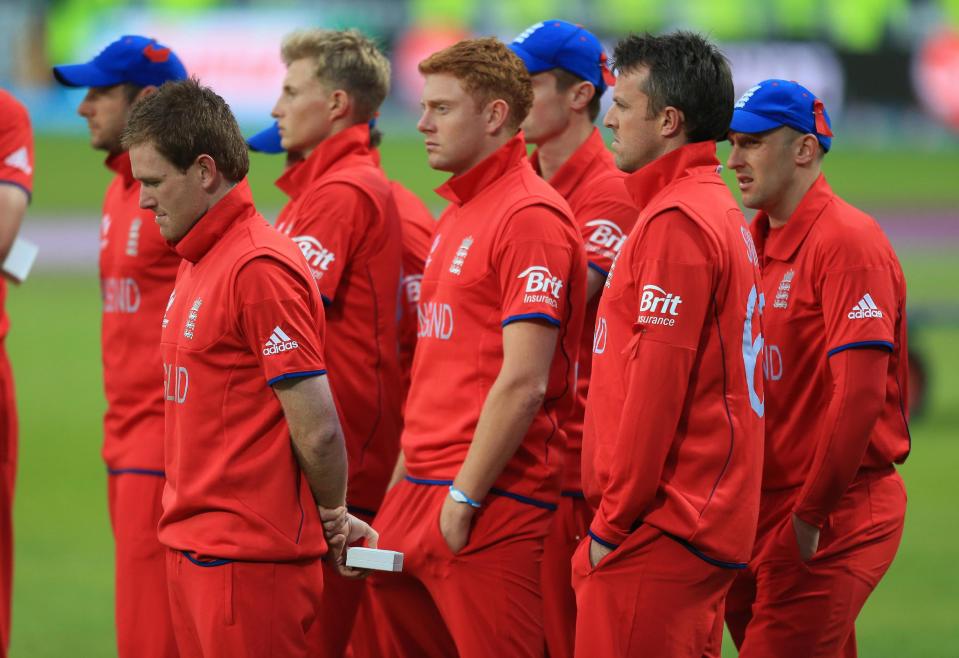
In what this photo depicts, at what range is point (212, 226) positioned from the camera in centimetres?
440

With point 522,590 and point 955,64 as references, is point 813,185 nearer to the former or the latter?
point 522,590

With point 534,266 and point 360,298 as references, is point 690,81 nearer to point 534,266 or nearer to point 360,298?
point 534,266

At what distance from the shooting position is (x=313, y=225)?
5.62 m

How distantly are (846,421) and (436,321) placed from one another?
145 centimetres

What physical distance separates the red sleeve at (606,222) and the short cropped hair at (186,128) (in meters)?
1.52

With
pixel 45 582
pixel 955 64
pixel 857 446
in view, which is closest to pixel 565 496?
pixel 857 446

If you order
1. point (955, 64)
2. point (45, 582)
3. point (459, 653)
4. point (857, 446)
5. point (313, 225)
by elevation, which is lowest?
point (45, 582)

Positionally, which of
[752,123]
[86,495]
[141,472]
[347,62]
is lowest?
[86,495]

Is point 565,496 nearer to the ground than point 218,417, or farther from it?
nearer to the ground

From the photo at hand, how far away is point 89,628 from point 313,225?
3691 millimetres

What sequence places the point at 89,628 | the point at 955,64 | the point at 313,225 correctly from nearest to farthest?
the point at 313,225 → the point at 89,628 → the point at 955,64

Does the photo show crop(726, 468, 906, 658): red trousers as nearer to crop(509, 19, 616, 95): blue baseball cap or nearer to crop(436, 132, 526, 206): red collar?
crop(436, 132, 526, 206): red collar

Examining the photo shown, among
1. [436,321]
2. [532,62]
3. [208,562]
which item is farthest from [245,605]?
[532,62]

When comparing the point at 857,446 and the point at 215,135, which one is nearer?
the point at 215,135
